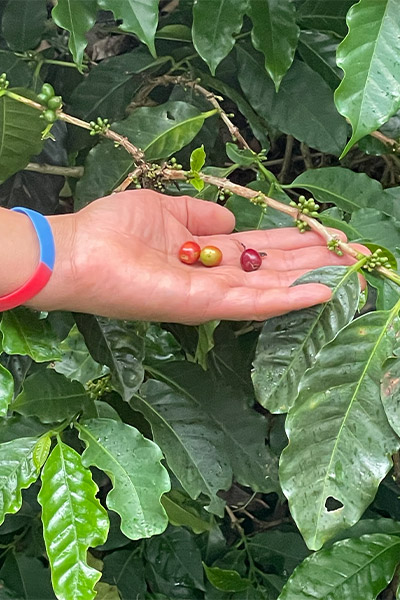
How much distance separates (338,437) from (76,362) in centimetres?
66

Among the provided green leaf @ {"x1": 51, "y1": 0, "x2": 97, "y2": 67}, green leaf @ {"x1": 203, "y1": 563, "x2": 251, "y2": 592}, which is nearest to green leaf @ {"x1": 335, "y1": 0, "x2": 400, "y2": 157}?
green leaf @ {"x1": 51, "y1": 0, "x2": 97, "y2": 67}

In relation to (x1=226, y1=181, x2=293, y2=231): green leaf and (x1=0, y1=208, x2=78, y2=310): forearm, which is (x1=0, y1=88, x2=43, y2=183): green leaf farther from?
(x1=226, y1=181, x2=293, y2=231): green leaf

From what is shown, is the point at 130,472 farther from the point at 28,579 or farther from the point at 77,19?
the point at 28,579

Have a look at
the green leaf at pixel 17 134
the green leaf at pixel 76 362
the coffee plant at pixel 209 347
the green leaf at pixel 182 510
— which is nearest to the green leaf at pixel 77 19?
the coffee plant at pixel 209 347

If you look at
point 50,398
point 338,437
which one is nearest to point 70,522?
point 50,398

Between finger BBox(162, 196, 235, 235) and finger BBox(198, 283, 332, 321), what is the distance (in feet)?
0.61

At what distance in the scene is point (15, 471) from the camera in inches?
36.1

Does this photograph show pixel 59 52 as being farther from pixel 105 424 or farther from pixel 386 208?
pixel 105 424

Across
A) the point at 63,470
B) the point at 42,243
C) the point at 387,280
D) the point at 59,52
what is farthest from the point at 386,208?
the point at 59,52

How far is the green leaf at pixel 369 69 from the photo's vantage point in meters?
0.89

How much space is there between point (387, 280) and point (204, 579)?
3.42 feet

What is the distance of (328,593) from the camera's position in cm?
101

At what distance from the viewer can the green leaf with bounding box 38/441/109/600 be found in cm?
81

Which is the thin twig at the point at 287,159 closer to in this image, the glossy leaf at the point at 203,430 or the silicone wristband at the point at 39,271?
the glossy leaf at the point at 203,430
